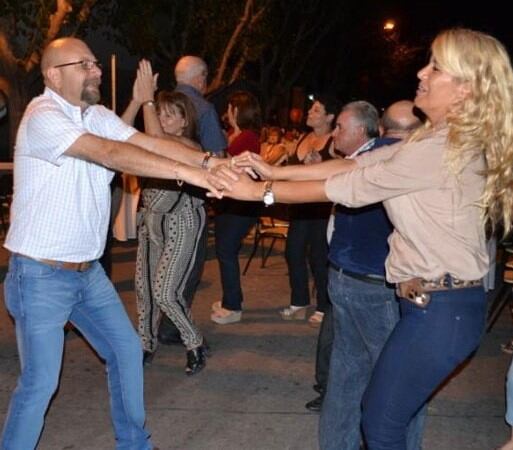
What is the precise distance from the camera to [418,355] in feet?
10.1

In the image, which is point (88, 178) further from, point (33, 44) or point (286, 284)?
point (33, 44)

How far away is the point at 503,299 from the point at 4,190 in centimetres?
703

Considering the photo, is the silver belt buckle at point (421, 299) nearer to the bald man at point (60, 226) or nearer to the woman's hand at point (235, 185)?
the woman's hand at point (235, 185)

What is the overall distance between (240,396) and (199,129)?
2179 millimetres

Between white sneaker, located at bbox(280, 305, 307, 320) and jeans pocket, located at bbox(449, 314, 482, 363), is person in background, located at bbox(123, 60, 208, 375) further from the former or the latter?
jeans pocket, located at bbox(449, 314, 482, 363)

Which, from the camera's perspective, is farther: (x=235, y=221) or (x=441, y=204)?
(x=235, y=221)

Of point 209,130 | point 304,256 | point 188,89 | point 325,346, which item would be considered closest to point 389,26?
point 304,256

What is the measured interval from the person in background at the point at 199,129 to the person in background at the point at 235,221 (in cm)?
48

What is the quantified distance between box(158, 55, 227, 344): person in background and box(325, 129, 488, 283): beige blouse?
307 cm

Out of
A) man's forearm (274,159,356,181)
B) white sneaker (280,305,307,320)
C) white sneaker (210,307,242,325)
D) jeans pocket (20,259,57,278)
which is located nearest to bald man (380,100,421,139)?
man's forearm (274,159,356,181)

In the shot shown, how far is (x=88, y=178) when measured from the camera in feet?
12.1

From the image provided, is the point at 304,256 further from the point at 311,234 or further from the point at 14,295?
the point at 14,295

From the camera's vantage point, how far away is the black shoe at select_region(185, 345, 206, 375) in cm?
582

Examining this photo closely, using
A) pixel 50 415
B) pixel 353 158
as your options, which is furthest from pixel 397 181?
pixel 50 415
